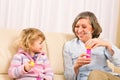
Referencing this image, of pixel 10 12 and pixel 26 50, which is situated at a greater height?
pixel 10 12

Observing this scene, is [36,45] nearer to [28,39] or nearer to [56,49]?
[28,39]

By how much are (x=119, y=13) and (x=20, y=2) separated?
1.17 meters

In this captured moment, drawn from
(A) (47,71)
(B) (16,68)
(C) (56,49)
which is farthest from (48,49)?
(B) (16,68)

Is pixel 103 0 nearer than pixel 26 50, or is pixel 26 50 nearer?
pixel 26 50

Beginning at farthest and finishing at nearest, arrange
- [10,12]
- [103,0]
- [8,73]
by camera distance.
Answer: [103,0] < [10,12] < [8,73]

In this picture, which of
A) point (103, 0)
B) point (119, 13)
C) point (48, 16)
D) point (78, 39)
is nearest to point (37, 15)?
point (48, 16)

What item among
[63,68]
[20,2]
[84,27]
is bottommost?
[63,68]

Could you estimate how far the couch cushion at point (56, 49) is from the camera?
1990 millimetres

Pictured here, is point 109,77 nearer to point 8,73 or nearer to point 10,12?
point 8,73

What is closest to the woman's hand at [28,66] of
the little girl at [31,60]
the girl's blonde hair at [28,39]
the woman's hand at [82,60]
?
the little girl at [31,60]

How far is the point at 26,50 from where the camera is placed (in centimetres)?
178

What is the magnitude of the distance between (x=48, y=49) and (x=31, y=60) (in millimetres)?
294

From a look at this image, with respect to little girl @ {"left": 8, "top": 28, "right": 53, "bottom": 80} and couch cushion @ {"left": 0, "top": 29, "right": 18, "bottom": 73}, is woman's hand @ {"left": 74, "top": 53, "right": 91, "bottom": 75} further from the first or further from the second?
couch cushion @ {"left": 0, "top": 29, "right": 18, "bottom": 73}

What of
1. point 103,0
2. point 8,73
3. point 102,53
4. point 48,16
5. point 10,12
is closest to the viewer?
point 8,73
